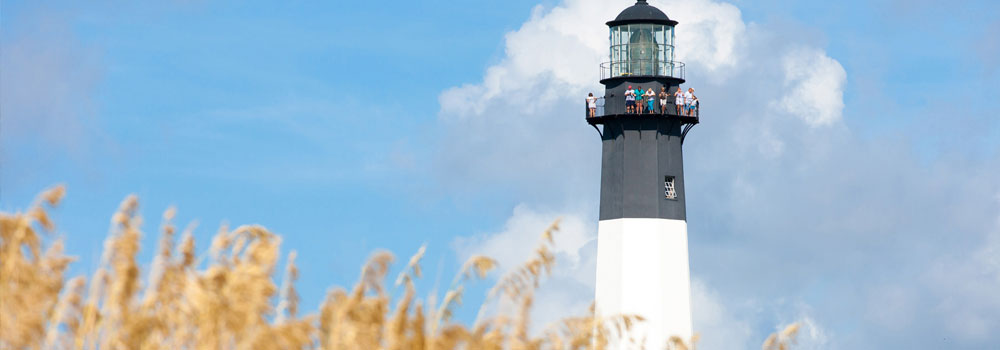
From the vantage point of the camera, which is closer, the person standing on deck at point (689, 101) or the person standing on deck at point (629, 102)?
the person standing on deck at point (629, 102)

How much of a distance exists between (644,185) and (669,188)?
0.96 m

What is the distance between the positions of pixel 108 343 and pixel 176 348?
16.1 inches

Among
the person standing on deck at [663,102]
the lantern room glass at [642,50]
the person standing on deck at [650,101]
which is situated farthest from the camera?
the lantern room glass at [642,50]

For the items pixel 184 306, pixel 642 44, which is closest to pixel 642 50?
pixel 642 44

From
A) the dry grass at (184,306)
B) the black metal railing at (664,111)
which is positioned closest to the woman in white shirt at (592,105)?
the black metal railing at (664,111)

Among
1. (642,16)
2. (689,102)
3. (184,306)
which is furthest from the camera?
(642,16)

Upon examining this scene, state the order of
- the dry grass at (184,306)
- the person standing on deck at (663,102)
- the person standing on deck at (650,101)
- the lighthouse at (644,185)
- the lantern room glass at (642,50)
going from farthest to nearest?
1. the lantern room glass at (642,50)
2. the person standing on deck at (663,102)
3. the person standing on deck at (650,101)
4. the lighthouse at (644,185)
5. the dry grass at (184,306)

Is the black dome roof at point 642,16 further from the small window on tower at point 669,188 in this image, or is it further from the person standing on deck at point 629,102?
the small window on tower at point 669,188

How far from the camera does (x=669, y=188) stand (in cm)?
4144

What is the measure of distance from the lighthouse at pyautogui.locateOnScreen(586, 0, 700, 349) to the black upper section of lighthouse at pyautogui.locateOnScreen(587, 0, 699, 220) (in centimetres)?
3

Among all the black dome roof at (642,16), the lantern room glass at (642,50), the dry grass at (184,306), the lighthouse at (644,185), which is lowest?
the dry grass at (184,306)

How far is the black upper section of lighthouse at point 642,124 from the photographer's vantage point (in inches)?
1610

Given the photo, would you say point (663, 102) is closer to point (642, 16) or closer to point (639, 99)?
point (639, 99)

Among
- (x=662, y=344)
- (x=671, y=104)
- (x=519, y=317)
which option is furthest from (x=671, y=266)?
(x=519, y=317)
